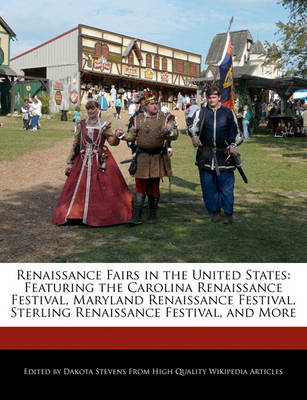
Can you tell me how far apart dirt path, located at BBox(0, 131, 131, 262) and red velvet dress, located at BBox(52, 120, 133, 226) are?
270mm

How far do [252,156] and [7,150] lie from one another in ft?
26.6

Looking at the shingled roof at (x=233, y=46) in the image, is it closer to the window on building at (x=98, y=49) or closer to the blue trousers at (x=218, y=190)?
the window on building at (x=98, y=49)

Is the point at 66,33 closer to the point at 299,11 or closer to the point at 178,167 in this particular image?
the point at 299,11

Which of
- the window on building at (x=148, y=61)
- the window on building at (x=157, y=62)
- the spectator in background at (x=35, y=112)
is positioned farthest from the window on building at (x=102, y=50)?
the spectator in background at (x=35, y=112)

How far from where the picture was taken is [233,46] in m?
59.6

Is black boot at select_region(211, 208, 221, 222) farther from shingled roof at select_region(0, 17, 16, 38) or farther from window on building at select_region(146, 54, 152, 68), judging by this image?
window on building at select_region(146, 54, 152, 68)

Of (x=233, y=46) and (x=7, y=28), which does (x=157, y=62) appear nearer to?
(x=7, y=28)

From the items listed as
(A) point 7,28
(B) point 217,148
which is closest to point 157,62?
(A) point 7,28

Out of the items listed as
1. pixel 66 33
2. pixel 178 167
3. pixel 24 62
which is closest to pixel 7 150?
pixel 178 167

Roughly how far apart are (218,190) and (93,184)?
179cm

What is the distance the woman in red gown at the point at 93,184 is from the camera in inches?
268

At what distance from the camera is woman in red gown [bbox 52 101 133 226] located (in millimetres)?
6809

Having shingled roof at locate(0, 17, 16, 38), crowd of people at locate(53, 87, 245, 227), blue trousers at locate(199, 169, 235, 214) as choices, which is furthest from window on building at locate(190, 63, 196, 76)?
blue trousers at locate(199, 169, 235, 214)

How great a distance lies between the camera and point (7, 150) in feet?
53.5
